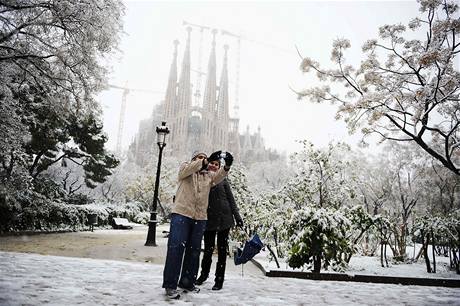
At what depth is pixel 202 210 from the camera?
381 centimetres

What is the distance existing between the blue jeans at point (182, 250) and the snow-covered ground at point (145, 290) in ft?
0.74

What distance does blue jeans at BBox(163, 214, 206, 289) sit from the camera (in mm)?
3445

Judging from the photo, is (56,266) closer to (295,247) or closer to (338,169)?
(295,247)

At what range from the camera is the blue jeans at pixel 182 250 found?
11.3 ft

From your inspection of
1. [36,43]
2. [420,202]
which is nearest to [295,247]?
[36,43]

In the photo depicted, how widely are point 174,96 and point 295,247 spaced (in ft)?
268

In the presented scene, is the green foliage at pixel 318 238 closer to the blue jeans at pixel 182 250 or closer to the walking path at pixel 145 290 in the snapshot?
the walking path at pixel 145 290

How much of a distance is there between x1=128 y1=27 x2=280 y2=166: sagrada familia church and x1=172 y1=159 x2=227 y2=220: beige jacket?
70.6 metres

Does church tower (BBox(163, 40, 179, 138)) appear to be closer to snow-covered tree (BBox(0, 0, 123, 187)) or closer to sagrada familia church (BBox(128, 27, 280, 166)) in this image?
sagrada familia church (BBox(128, 27, 280, 166))

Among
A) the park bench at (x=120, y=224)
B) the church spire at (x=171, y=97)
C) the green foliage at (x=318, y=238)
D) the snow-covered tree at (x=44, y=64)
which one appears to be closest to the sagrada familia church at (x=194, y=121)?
the church spire at (x=171, y=97)

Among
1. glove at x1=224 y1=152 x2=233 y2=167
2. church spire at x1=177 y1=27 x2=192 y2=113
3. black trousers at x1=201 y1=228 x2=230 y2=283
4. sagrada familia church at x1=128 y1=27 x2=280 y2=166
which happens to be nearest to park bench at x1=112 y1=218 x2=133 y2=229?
black trousers at x1=201 y1=228 x2=230 y2=283

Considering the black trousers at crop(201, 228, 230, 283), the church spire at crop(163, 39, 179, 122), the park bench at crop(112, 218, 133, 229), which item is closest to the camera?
the black trousers at crop(201, 228, 230, 283)

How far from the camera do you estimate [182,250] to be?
3562 mm

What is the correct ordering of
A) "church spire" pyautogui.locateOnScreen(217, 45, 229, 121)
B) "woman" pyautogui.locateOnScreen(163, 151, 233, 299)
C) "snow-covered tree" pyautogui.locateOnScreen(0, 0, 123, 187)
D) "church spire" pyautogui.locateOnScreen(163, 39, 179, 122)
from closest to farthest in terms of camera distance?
1. "woman" pyautogui.locateOnScreen(163, 151, 233, 299)
2. "snow-covered tree" pyautogui.locateOnScreen(0, 0, 123, 187)
3. "church spire" pyautogui.locateOnScreen(163, 39, 179, 122)
4. "church spire" pyautogui.locateOnScreen(217, 45, 229, 121)
